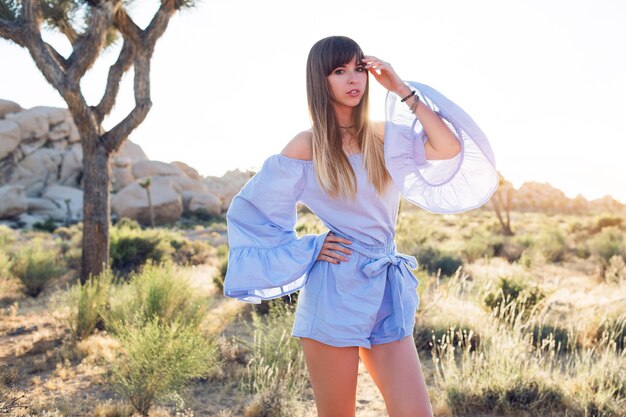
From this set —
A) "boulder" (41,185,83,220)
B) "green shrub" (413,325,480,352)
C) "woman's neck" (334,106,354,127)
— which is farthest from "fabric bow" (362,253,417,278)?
"boulder" (41,185,83,220)

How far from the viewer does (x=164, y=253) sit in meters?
12.6

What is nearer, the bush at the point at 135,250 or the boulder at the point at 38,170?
the bush at the point at 135,250

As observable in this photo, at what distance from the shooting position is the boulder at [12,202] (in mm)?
35375

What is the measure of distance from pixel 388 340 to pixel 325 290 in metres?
0.33

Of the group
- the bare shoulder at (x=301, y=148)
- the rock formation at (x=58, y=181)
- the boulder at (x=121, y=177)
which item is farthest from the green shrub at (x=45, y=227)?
the bare shoulder at (x=301, y=148)

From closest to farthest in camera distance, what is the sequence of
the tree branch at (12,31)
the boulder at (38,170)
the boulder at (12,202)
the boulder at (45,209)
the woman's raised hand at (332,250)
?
the woman's raised hand at (332,250) < the tree branch at (12,31) < the boulder at (12,202) < the boulder at (45,209) < the boulder at (38,170)

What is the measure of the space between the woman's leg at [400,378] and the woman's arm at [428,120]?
0.84 m

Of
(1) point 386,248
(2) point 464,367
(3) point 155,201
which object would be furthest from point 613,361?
(3) point 155,201

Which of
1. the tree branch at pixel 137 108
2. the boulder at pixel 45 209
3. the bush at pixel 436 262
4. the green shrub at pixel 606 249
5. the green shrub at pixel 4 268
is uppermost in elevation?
the tree branch at pixel 137 108

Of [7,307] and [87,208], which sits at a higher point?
[87,208]

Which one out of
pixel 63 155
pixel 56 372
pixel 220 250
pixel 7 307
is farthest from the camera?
pixel 63 155

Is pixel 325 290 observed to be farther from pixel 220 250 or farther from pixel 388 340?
pixel 220 250

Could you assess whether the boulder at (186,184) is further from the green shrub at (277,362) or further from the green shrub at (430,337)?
the green shrub at (277,362)

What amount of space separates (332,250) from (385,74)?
0.81 meters
